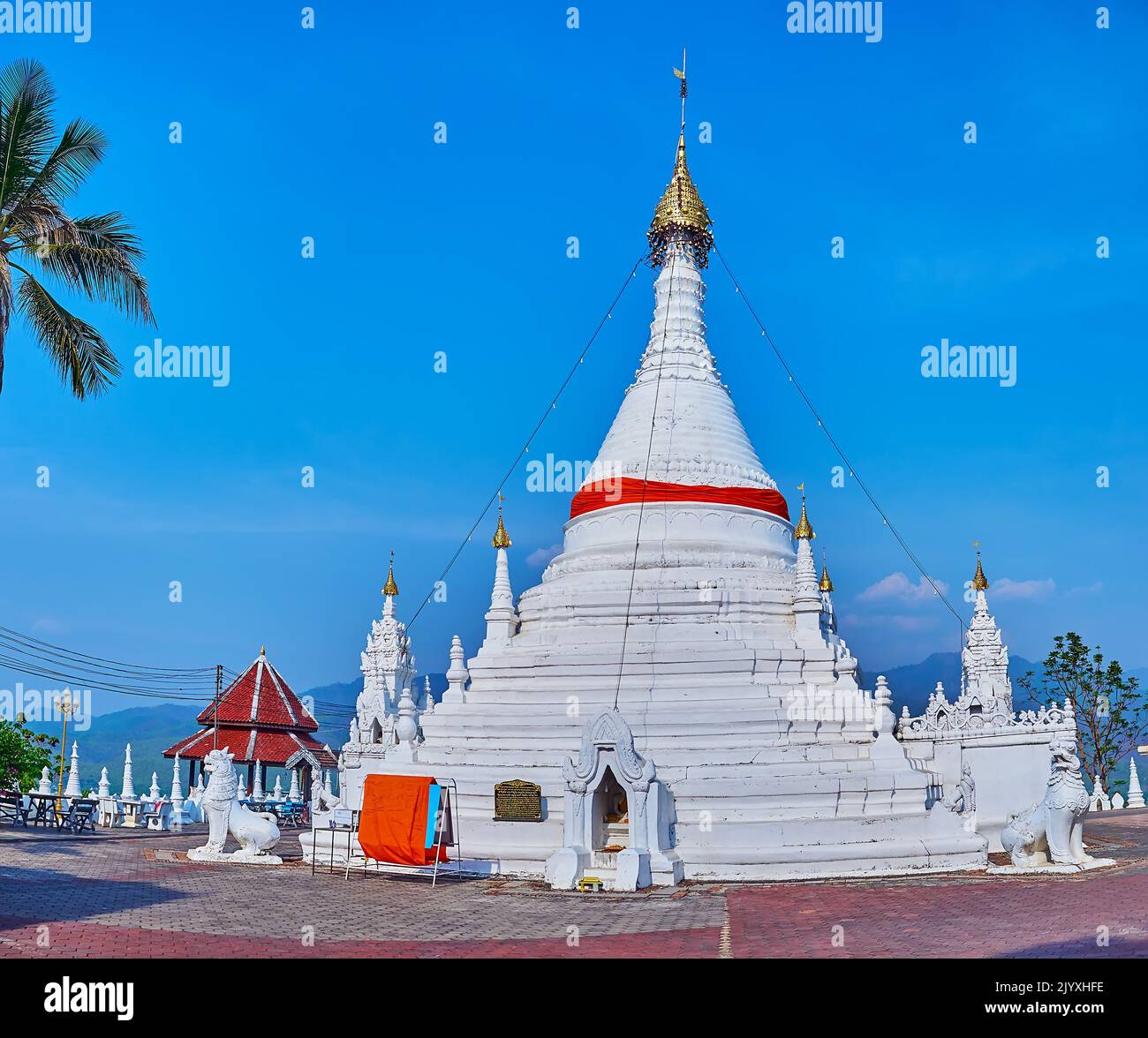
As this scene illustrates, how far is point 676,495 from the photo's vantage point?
36375mm

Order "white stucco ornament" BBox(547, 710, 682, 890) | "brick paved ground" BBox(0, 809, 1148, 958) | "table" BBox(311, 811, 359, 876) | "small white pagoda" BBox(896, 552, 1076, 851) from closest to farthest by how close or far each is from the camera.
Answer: "brick paved ground" BBox(0, 809, 1148, 958) → "white stucco ornament" BBox(547, 710, 682, 890) → "table" BBox(311, 811, 359, 876) → "small white pagoda" BBox(896, 552, 1076, 851)

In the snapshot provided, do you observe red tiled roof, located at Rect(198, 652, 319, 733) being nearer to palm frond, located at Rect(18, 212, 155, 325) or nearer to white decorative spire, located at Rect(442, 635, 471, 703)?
white decorative spire, located at Rect(442, 635, 471, 703)

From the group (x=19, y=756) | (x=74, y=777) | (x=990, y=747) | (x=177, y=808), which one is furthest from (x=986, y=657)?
(x=19, y=756)

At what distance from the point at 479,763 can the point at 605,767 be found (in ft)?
16.8

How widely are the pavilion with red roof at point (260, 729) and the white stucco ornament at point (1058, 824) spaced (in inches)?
1188

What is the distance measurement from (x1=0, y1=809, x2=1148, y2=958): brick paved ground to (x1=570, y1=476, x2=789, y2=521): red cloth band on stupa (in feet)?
50.3

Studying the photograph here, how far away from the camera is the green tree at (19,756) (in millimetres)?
53656

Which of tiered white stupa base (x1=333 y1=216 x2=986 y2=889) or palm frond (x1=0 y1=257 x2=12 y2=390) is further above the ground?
palm frond (x1=0 y1=257 x2=12 y2=390)

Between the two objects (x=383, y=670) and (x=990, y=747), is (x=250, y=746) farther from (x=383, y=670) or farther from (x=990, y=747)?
(x=990, y=747)

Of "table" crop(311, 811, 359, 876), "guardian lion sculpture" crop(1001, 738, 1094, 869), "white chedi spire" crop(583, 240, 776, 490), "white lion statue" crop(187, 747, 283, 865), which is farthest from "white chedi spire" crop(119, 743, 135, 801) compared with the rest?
"guardian lion sculpture" crop(1001, 738, 1094, 869)

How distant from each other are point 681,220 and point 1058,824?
27.3m

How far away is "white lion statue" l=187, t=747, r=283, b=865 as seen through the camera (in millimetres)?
26125

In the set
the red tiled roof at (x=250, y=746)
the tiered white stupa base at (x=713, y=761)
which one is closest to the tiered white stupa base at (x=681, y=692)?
the tiered white stupa base at (x=713, y=761)

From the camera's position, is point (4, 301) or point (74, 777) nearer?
point (4, 301)
